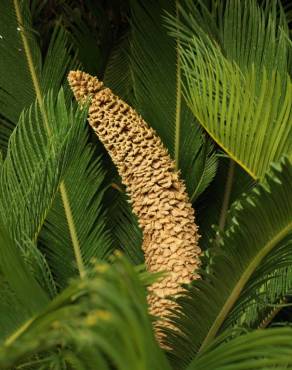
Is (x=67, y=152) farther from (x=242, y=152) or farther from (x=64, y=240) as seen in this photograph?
(x=64, y=240)

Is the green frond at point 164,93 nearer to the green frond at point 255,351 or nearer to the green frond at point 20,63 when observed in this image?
the green frond at point 20,63

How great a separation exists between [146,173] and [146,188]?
35mm

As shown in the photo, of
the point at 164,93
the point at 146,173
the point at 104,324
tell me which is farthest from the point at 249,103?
the point at 104,324

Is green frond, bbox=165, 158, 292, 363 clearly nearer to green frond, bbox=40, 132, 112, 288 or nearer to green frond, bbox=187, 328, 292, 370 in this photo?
green frond, bbox=187, 328, 292, 370

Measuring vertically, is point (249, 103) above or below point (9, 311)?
above

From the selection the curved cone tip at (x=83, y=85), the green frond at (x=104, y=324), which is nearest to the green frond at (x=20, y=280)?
the green frond at (x=104, y=324)

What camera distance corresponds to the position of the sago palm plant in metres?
0.90

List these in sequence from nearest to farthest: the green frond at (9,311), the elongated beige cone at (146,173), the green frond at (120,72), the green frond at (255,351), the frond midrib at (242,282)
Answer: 1. the green frond at (255,351)
2. the green frond at (9,311)
3. the frond midrib at (242,282)
4. the elongated beige cone at (146,173)
5. the green frond at (120,72)

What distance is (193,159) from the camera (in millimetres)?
1854

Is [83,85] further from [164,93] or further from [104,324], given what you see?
[104,324]

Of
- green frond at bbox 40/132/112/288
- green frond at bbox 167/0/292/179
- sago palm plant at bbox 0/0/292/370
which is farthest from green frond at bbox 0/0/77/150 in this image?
green frond at bbox 167/0/292/179

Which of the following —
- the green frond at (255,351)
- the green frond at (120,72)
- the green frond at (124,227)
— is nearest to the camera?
the green frond at (255,351)

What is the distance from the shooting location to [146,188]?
1.62 m

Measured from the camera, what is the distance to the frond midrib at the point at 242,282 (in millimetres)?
1122
